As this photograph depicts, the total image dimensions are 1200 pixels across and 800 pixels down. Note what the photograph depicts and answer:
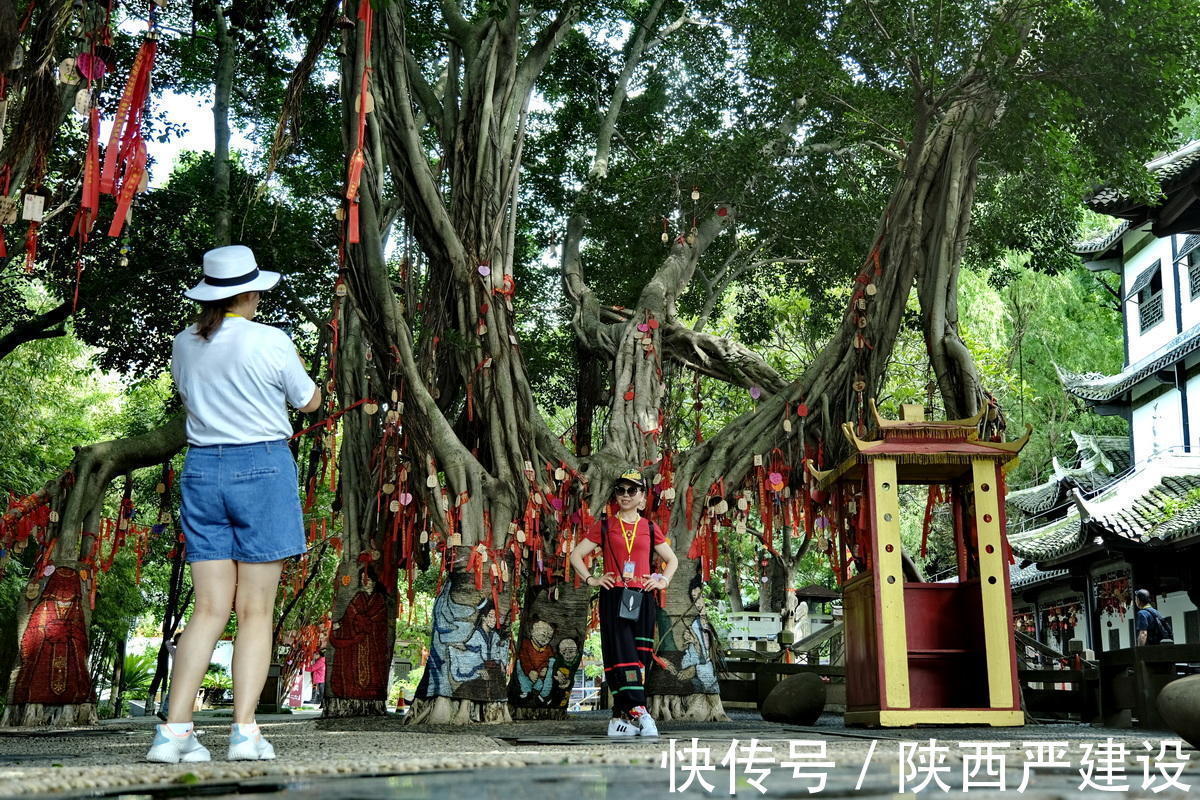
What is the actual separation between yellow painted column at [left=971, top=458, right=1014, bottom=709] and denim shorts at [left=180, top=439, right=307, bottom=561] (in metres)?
4.16

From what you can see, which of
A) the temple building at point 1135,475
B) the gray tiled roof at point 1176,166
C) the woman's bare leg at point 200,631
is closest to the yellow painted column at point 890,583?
the woman's bare leg at point 200,631

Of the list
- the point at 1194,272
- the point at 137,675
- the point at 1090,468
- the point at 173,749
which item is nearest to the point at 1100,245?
the point at 1194,272

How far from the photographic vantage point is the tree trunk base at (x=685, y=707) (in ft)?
24.8

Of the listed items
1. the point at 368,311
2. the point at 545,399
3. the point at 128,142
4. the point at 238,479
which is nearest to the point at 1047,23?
the point at 368,311

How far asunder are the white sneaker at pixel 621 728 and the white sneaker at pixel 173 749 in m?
2.04

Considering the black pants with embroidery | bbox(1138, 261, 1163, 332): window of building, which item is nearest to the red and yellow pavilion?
the black pants with embroidery

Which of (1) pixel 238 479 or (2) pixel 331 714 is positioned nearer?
(1) pixel 238 479

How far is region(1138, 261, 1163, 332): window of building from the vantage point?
17906 millimetres

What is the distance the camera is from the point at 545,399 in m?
13.1

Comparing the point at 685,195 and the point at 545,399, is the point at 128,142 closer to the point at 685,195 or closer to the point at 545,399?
the point at 685,195

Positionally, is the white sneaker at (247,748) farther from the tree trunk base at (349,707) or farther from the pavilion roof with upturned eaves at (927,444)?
the tree trunk base at (349,707)

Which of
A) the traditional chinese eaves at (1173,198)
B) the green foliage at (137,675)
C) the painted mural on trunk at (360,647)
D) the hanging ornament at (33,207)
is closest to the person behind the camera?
the hanging ornament at (33,207)

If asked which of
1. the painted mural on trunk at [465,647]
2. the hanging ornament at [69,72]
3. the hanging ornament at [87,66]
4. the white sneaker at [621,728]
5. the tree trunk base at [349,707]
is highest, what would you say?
the hanging ornament at [87,66]

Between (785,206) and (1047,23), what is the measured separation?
3.96 meters
